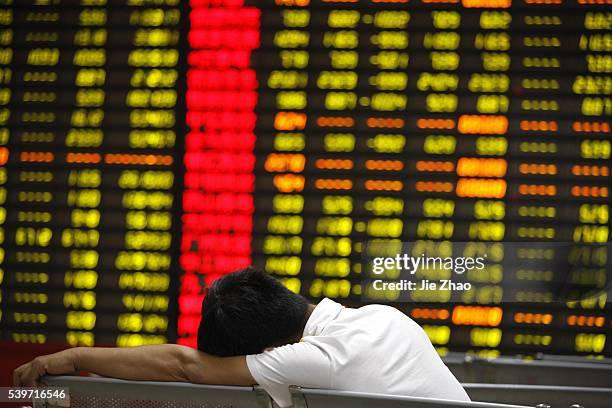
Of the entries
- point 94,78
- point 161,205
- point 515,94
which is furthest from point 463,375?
point 94,78

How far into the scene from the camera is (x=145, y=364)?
1934 mm

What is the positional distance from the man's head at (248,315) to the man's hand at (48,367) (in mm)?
257

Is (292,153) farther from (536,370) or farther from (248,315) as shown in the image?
(248,315)

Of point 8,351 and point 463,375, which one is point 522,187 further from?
point 8,351

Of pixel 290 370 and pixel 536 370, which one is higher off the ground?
pixel 290 370

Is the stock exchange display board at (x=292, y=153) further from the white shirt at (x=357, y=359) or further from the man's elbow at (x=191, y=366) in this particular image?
the man's elbow at (x=191, y=366)

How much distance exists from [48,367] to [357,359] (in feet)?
2.00

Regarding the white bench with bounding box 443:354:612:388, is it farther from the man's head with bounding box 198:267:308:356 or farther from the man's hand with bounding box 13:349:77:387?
the man's hand with bounding box 13:349:77:387

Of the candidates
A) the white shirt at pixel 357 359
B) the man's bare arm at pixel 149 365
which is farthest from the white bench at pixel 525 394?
the man's bare arm at pixel 149 365

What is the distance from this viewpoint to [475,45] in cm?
396

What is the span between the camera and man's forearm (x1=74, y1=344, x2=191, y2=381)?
6.32 feet

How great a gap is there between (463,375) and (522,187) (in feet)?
2.62

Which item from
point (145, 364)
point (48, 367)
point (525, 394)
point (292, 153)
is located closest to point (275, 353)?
point (145, 364)

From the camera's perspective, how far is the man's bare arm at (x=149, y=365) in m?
1.90
